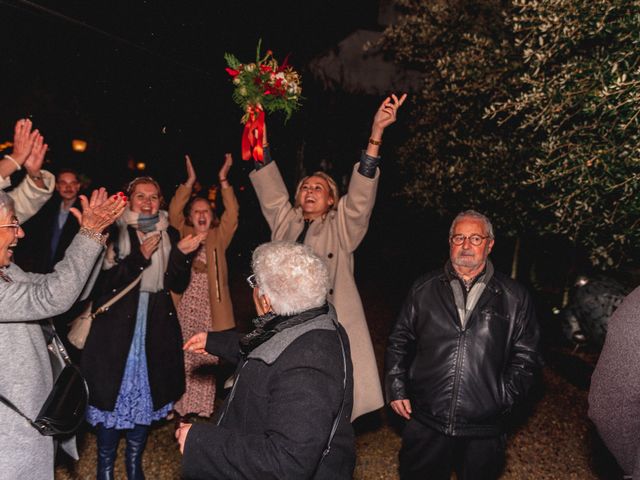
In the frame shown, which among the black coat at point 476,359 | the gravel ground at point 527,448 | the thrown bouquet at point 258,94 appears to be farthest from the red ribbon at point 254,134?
the gravel ground at point 527,448

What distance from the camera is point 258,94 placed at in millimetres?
3486

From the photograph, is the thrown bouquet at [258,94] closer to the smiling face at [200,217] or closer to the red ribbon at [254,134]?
the red ribbon at [254,134]

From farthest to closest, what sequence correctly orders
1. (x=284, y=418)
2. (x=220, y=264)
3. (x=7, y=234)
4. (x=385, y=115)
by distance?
(x=220, y=264) → (x=385, y=115) → (x=7, y=234) → (x=284, y=418)

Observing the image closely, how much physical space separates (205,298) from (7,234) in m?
2.41

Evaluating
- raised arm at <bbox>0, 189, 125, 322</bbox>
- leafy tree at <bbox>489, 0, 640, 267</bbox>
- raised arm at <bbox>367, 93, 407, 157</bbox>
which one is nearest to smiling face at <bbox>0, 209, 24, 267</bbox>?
raised arm at <bbox>0, 189, 125, 322</bbox>

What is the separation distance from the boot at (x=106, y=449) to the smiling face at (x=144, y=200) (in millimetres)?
1621

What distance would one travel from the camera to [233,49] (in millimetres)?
7723

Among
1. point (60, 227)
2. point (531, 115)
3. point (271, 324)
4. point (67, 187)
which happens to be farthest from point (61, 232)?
point (531, 115)

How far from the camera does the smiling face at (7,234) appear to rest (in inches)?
81.9

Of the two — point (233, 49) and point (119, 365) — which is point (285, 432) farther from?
point (233, 49)

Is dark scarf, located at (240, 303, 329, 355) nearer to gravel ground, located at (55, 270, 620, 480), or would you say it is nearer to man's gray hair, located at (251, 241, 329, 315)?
man's gray hair, located at (251, 241, 329, 315)

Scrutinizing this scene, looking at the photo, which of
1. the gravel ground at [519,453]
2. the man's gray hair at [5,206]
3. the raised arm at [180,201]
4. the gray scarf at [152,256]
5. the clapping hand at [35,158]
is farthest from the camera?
the raised arm at [180,201]

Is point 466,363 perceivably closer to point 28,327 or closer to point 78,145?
point 28,327

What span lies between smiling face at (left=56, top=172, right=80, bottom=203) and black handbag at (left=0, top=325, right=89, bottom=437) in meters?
3.25
